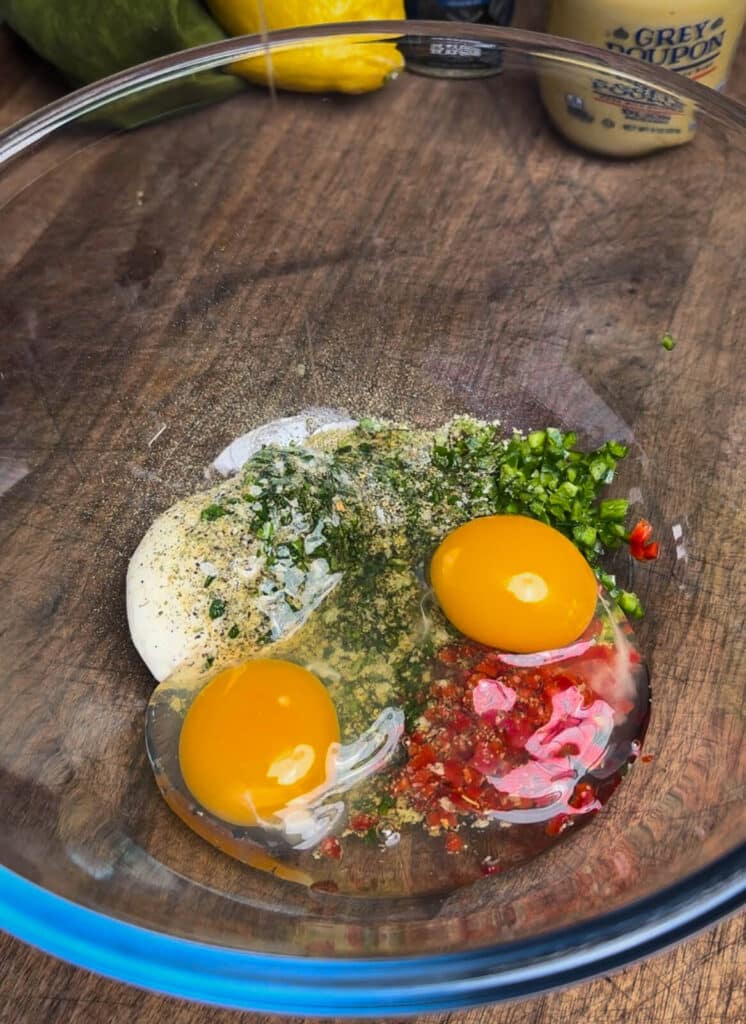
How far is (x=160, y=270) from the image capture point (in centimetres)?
157

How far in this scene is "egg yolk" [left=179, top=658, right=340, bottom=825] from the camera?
117 centimetres

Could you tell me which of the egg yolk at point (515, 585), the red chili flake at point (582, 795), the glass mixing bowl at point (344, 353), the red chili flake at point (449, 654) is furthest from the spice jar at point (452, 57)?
the red chili flake at point (582, 795)

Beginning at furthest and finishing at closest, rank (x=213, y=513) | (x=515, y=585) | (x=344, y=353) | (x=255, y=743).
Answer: (x=344, y=353)
(x=213, y=513)
(x=515, y=585)
(x=255, y=743)

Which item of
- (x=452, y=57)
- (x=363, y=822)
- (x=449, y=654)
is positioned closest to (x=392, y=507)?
(x=449, y=654)

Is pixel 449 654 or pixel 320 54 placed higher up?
pixel 320 54

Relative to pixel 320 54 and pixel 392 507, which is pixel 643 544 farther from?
pixel 320 54

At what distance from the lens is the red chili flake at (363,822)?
1223mm

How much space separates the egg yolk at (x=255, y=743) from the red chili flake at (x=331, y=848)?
7 centimetres

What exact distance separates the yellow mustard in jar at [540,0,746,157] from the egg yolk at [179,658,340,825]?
0.99 metres

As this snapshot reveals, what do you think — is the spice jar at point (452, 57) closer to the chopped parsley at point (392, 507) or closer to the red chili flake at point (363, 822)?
the chopped parsley at point (392, 507)

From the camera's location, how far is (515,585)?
4.26 feet

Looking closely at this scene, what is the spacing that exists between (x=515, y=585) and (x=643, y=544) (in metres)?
0.27

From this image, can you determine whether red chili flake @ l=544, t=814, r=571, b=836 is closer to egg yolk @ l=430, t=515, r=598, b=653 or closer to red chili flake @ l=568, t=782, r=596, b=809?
red chili flake @ l=568, t=782, r=596, b=809

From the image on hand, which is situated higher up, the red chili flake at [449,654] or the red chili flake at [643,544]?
the red chili flake at [449,654]
